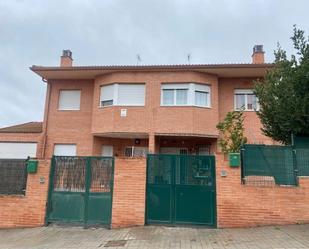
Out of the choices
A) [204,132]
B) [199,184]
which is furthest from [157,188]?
[204,132]

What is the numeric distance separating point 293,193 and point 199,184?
2.81m

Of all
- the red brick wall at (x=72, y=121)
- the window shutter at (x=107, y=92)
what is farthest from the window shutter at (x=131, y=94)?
the red brick wall at (x=72, y=121)

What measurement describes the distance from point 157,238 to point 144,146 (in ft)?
32.4

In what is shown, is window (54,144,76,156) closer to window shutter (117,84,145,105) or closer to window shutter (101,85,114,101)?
window shutter (101,85,114,101)

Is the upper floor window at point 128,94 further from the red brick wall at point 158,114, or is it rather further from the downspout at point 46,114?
the downspout at point 46,114

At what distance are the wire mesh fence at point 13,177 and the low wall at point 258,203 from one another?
6.52m

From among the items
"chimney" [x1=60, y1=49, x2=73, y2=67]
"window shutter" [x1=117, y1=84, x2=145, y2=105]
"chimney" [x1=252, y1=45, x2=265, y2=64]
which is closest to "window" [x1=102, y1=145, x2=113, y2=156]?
"window shutter" [x1=117, y1=84, x2=145, y2=105]

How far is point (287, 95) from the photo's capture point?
32.6 ft

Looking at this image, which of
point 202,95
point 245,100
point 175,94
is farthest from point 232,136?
point 245,100

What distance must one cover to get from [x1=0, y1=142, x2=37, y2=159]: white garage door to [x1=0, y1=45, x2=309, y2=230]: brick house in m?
0.06

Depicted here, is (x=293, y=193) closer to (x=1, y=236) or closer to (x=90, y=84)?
(x=1, y=236)

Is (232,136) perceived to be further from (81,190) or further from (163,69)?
(81,190)

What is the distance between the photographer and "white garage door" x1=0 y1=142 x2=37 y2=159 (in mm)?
17234

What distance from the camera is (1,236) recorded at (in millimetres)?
8859
